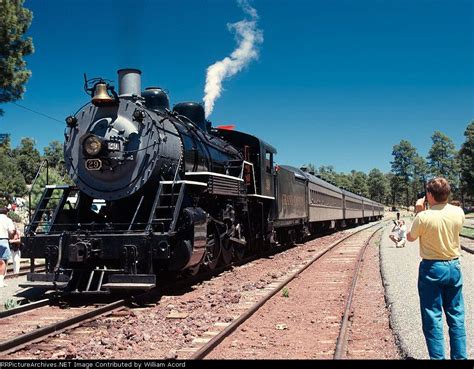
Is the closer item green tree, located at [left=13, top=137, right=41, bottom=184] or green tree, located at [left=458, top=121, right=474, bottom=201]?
green tree, located at [left=458, top=121, right=474, bottom=201]

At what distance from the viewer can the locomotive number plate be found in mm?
8688

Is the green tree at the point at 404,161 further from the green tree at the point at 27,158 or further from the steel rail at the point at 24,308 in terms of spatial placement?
the steel rail at the point at 24,308

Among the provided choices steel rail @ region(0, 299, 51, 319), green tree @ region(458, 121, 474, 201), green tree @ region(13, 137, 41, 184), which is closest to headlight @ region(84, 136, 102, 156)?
steel rail @ region(0, 299, 51, 319)

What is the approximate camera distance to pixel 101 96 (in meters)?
8.79

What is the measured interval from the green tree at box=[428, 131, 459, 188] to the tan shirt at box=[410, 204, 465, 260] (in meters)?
95.9

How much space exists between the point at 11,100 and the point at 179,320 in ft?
59.8

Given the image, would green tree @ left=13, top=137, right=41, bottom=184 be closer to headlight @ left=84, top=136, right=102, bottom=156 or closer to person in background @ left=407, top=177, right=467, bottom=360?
headlight @ left=84, top=136, right=102, bottom=156

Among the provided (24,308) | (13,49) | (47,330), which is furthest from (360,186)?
(47,330)

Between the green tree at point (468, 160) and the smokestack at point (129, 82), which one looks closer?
the smokestack at point (129, 82)

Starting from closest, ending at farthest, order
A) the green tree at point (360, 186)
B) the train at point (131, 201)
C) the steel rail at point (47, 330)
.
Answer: the steel rail at point (47, 330), the train at point (131, 201), the green tree at point (360, 186)

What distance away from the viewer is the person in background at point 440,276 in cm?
425

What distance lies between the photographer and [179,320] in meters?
6.77

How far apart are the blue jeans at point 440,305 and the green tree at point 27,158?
97.3 metres

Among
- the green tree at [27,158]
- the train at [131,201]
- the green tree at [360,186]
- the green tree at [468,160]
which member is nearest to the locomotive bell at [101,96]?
the train at [131,201]
